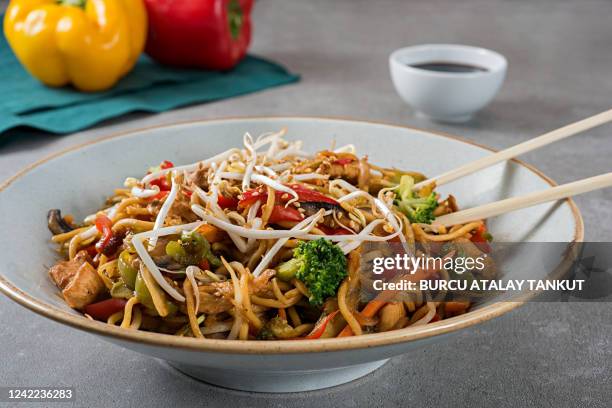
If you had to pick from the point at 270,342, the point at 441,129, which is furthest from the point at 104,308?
the point at 441,129

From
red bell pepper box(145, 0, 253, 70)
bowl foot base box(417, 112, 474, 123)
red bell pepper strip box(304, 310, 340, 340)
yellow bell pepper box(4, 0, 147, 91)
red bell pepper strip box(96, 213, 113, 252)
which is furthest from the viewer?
red bell pepper box(145, 0, 253, 70)

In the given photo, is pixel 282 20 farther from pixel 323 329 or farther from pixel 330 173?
pixel 323 329

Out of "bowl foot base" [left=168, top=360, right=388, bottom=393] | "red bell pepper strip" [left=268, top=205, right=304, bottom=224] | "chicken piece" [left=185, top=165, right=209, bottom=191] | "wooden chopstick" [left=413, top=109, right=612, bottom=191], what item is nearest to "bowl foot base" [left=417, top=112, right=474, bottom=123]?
"wooden chopstick" [left=413, top=109, right=612, bottom=191]

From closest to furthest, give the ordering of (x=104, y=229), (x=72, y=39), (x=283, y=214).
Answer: (x=283, y=214) → (x=104, y=229) → (x=72, y=39)

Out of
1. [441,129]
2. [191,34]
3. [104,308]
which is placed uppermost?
[104,308]

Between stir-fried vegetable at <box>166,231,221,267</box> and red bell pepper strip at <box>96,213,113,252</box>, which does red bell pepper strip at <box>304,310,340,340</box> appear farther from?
red bell pepper strip at <box>96,213,113,252</box>

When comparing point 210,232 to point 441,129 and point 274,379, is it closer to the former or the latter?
point 274,379
